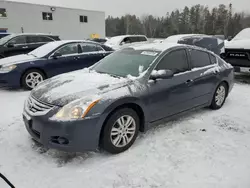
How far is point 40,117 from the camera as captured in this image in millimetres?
2826

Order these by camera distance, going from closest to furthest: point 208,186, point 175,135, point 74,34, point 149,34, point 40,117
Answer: point 208,186 → point 40,117 → point 175,135 → point 74,34 → point 149,34

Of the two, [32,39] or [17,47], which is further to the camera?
[32,39]

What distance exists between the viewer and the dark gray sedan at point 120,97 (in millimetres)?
2775

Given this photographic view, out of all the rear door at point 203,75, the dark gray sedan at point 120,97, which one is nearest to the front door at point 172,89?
the dark gray sedan at point 120,97

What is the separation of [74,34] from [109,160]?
2860 cm

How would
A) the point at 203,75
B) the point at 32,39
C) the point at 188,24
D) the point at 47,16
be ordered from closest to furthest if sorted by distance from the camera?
the point at 203,75, the point at 32,39, the point at 47,16, the point at 188,24

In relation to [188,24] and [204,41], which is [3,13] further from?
[188,24]

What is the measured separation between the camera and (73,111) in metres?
2.75

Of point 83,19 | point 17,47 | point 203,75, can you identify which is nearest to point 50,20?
point 83,19

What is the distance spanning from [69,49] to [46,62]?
0.84 metres

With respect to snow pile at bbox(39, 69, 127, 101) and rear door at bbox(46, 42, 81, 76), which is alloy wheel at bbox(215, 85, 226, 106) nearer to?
→ snow pile at bbox(39, 69, 127, 101)

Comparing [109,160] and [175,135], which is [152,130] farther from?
[109,160]

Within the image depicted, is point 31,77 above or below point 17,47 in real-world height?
below

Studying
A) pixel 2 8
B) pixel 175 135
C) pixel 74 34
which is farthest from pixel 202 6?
pixel 175 135
